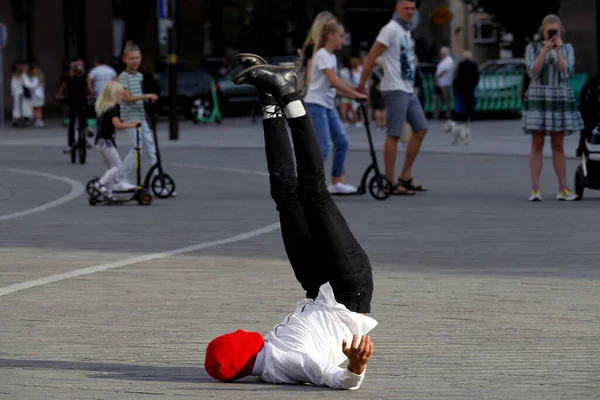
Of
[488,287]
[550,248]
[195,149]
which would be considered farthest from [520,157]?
[488,287]

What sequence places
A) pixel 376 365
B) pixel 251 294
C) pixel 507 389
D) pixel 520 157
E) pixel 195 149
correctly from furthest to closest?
pixel 195 149, pixel 520 157, pixel 251 294, pixel 376 365, pixel 507 389

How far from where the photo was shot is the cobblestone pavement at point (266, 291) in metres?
6.37

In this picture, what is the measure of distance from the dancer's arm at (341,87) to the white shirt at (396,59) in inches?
18.6

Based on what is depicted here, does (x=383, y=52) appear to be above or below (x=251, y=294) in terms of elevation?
above

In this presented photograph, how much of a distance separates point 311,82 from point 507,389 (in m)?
10.2

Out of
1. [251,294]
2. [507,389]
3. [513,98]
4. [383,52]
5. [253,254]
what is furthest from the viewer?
[513,98]

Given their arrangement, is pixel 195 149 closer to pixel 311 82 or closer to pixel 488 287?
pixel 311 82

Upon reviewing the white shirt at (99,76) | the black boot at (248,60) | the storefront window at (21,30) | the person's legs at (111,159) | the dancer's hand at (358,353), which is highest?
the storefront window at (21,30)

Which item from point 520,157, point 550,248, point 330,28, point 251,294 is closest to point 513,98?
point 520,157

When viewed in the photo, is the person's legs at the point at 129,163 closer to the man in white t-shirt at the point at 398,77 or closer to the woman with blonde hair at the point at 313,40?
the woman with blonde hair at the point at 313,40

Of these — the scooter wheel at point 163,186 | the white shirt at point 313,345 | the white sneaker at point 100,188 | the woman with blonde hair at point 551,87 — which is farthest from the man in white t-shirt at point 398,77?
the white shirt at point 313,345

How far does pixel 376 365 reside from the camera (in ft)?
22.0

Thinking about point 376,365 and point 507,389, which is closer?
point 507,389

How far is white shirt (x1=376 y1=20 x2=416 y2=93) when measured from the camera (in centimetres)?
1589
